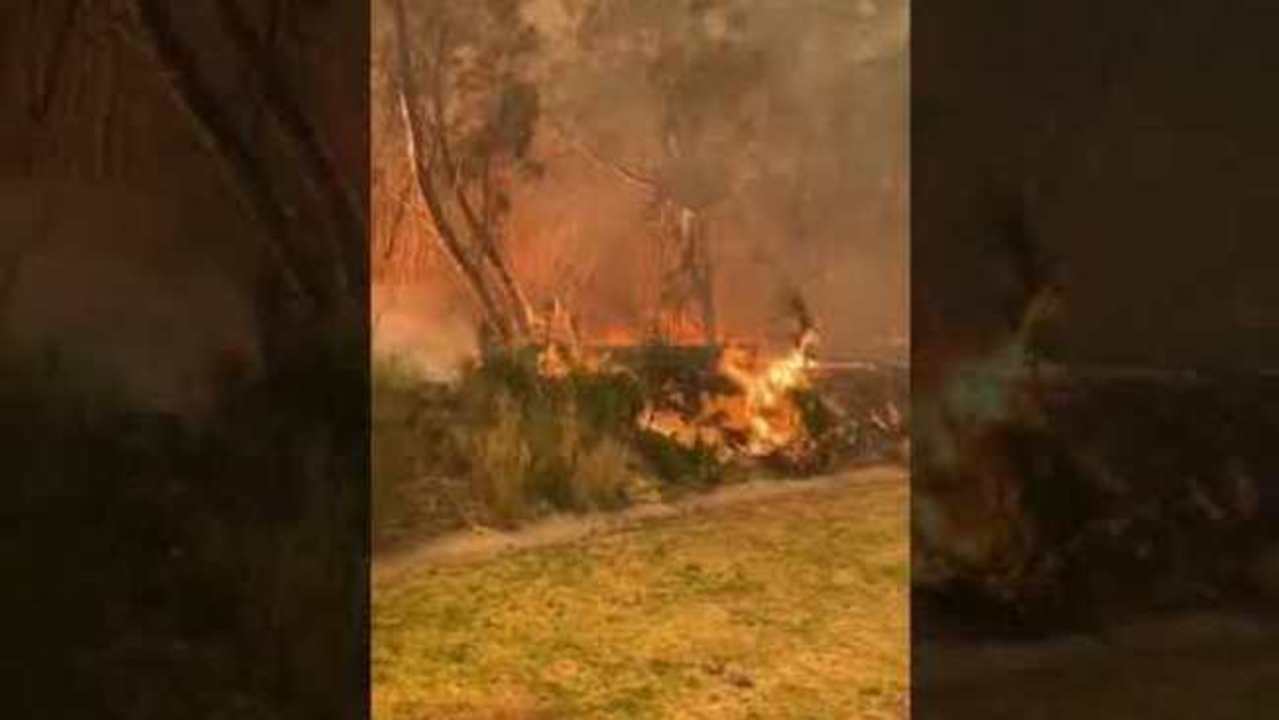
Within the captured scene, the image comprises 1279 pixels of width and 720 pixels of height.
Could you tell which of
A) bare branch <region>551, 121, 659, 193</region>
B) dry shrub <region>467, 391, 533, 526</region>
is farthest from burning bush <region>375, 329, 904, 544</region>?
bare branch <region>551, 121, 659, 193</region>

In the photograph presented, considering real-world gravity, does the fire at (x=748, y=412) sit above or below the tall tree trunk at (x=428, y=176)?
below

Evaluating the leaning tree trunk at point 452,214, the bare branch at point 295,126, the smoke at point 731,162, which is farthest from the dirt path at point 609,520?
the bare branch at point 295,126

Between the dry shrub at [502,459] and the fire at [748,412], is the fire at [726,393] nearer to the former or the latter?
the fire at [748,412]

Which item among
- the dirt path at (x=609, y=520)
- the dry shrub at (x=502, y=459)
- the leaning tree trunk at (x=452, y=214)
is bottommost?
the dirt path at (x=609, y=520)

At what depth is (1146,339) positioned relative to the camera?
375 cm

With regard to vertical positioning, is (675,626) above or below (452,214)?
below

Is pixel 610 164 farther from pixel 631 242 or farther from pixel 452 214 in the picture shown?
pixel 452 214

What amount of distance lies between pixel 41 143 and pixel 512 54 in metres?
1.08

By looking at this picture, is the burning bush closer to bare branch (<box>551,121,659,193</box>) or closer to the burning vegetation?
the burning vegetation

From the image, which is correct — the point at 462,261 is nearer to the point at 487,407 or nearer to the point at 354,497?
the point at 487,407

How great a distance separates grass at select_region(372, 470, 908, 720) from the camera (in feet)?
12.3

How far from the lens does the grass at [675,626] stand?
3.76 m

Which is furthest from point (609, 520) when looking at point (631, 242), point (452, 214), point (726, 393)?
point (452, 214)

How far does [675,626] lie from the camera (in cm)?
379
